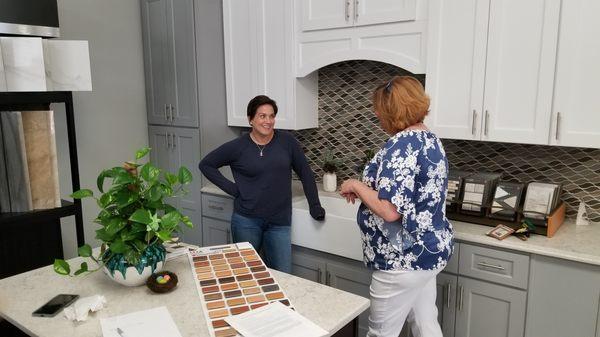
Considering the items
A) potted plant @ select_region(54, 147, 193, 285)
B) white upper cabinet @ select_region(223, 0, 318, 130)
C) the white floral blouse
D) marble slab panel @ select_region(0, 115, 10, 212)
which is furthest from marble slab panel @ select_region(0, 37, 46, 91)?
the white floral blouse

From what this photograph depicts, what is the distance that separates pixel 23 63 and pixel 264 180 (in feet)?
4.19

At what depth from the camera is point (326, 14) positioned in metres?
2.75

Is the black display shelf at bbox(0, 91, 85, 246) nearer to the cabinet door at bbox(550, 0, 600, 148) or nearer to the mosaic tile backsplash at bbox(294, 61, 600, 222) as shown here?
the mosaic tile backsplash at bbox(294, 61, 600, 222)

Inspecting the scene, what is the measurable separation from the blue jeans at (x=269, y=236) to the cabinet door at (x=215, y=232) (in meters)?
0.52

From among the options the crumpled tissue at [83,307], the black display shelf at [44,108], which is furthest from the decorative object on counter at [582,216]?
the black display shelf at [44,108]

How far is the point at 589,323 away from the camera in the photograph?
2.01m

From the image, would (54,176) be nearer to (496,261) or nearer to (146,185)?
(146,185)

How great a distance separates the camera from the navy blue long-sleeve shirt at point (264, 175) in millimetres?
2592

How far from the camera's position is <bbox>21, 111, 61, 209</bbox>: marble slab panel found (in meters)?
2.16

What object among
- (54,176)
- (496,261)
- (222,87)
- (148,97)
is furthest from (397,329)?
(148,97)

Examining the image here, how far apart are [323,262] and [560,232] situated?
4.04 ft

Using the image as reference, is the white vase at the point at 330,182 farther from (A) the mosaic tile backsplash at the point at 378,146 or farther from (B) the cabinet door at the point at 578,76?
(B) the cabinet door at the point at 578,76

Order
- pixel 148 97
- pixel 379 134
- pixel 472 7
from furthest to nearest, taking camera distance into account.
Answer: pixel 148 97 → pixel 379 134 → pixel 472 7

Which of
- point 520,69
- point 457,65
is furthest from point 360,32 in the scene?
point 520,69
